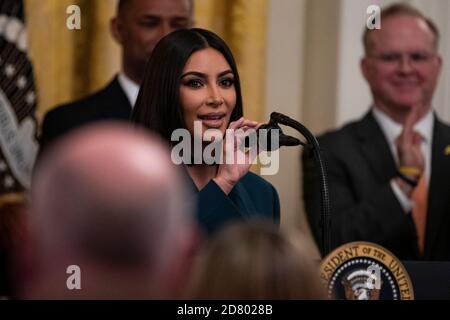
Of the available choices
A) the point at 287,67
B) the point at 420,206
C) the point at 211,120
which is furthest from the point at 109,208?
the point at 287,67

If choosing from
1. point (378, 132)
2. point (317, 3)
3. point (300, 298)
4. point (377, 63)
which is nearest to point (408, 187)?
point (378, 132)

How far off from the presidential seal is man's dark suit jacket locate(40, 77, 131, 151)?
1.64 m

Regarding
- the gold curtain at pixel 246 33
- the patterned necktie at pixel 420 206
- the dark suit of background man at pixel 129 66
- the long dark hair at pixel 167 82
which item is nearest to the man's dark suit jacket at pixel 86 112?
the dark suit of background man at pixel 129 66

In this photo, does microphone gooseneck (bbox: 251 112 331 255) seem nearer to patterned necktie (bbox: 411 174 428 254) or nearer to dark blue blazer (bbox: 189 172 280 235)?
dark blue blazer (bbox: 189 172 280 235)

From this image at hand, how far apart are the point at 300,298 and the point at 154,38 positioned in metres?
2.70

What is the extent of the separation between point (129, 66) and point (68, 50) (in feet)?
1.04

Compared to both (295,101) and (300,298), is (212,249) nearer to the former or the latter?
(300,298)

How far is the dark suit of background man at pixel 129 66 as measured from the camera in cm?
404

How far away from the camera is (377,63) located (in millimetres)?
4441

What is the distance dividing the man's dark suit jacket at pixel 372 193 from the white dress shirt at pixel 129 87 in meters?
0.78

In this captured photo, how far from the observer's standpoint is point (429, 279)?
8.96 ft

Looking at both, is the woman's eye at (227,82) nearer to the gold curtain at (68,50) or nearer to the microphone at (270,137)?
the microphone at (270,137)

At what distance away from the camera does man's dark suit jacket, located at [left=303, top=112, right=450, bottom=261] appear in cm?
389

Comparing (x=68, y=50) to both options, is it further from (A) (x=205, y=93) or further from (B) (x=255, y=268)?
(B) (x=255, y=268)
